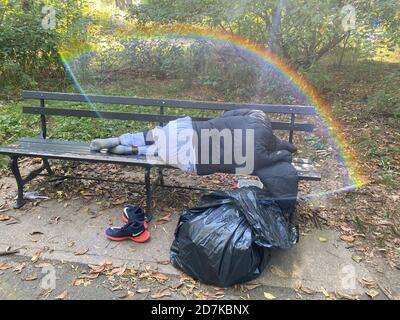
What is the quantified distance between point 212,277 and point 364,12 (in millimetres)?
4296

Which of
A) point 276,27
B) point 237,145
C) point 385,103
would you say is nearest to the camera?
point 237,145

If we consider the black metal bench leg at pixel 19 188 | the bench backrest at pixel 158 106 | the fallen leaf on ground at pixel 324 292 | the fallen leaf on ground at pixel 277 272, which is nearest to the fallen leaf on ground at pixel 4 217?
the black metal bench leg at pixel 19 188

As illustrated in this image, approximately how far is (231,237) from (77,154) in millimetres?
1646

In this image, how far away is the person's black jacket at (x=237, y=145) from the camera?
3.11 metres

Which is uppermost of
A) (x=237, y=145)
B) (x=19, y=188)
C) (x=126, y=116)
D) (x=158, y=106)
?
(x=158, y=106)

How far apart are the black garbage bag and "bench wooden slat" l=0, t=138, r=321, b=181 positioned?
1.72 ft

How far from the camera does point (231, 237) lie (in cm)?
268

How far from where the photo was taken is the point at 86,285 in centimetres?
270

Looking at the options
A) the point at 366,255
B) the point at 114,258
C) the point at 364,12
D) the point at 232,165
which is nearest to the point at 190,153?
the point at 232,165

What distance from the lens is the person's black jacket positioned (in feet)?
10.2

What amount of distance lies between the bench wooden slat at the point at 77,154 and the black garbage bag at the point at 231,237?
525 mm

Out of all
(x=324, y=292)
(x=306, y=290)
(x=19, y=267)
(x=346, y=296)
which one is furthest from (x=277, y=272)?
(x=19, y=267)

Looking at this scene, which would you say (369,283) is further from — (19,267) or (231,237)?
(19,267)

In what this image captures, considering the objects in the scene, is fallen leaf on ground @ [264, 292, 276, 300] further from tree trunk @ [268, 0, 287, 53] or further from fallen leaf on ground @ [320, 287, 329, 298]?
tree trunk @ [268, 0, 287, 53]
